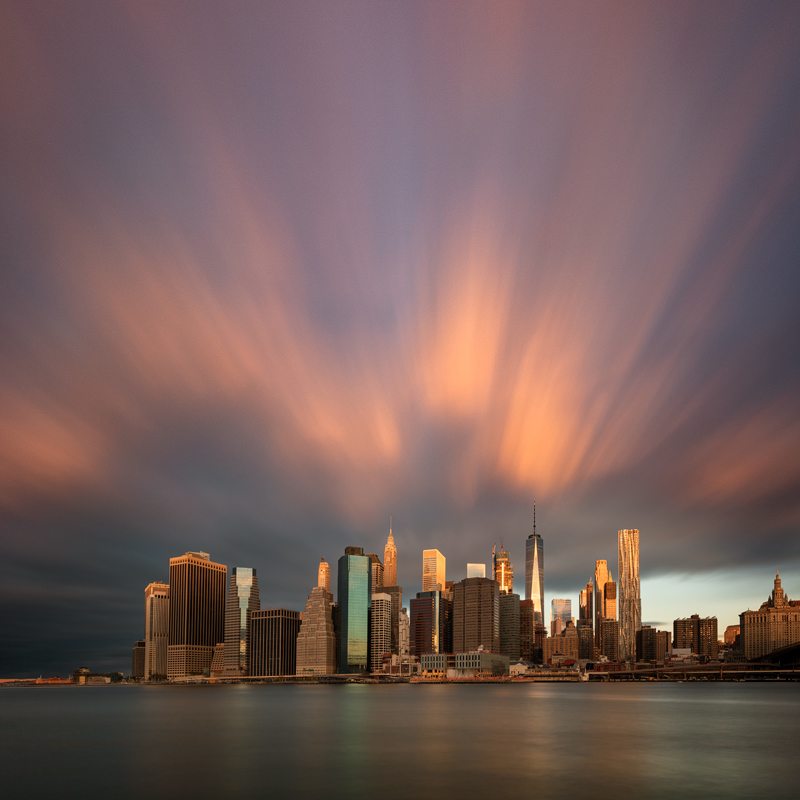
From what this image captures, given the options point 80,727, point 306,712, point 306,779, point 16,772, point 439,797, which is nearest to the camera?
point 439,797

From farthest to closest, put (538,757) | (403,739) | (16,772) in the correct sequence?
1. (403,739)
2. (538,757)
3. (16,772)

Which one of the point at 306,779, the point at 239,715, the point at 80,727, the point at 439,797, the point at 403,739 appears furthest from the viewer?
the point at 239,715

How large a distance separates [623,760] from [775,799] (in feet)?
56.9

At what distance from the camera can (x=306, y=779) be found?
52125mm

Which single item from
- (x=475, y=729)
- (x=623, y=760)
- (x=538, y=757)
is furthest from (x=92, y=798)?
(x=475, y=729)

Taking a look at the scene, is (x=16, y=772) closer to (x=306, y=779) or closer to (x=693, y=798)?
(x=306, y=779)

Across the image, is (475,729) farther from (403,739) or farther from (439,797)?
(439,797)

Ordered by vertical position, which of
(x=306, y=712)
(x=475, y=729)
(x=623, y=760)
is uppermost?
(x=623, y=760)

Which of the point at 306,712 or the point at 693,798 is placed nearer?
the point at 693,798

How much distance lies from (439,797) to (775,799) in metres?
21.3

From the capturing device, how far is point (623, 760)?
59906mm

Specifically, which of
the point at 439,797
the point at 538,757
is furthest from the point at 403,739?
the point at 439,797

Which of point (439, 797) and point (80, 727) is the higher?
point (439, 797)

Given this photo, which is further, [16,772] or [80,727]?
[80,727]
